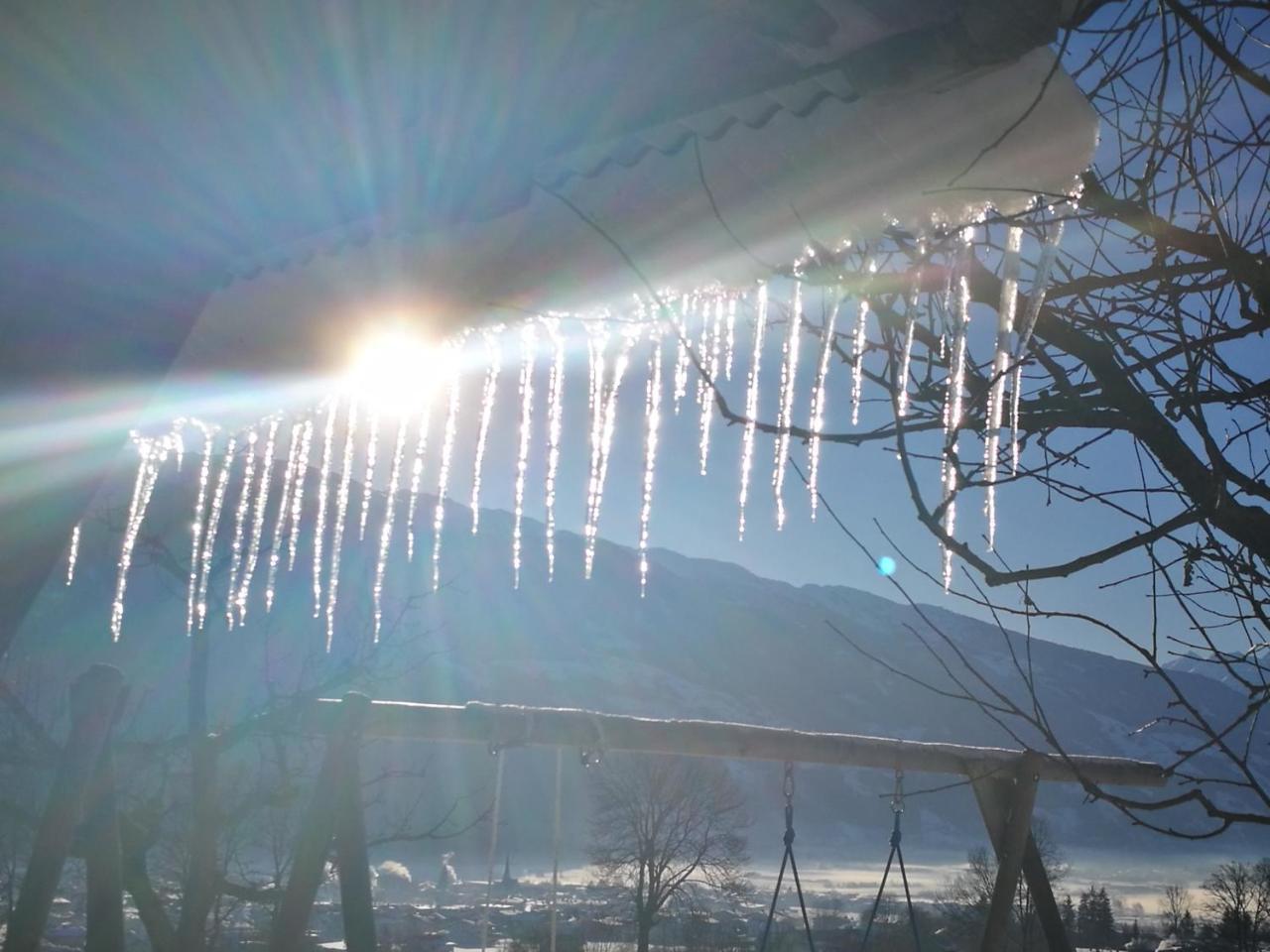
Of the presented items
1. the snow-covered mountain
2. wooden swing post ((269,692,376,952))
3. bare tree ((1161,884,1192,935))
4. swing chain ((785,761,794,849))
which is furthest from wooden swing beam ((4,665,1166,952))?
the snow-covered mountain

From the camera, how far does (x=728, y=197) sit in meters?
1.83

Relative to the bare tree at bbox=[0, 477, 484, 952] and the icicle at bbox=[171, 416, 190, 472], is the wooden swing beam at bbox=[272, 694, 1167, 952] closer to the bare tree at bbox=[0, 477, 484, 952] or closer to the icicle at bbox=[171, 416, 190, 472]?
the bare tree at bbox=[0, 477, 484, 952]

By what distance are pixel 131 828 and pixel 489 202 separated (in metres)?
4.07

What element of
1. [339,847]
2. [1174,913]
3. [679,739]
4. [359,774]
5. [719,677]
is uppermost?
[719,677]

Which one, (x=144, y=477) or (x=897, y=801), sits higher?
(x=144, y=477)

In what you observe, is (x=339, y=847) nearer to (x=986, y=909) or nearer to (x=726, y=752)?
(x=726, y=752)

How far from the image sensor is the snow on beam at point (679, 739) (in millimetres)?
3205

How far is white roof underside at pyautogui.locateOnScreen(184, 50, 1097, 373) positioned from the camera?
→ 157cm

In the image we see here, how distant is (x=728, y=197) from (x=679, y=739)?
2.17m

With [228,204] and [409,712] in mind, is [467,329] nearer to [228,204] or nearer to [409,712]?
[228,204]

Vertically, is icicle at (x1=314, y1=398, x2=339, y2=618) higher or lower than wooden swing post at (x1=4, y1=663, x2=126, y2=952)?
higher

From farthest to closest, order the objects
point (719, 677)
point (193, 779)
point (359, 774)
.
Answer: point (719, 677) → point (193, 779) → point (359, 774)

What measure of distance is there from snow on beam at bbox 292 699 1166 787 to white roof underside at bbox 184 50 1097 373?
141cm

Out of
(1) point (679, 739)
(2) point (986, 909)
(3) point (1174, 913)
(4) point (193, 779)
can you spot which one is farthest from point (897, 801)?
(3) point (1174, 913)
